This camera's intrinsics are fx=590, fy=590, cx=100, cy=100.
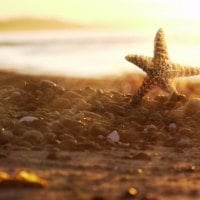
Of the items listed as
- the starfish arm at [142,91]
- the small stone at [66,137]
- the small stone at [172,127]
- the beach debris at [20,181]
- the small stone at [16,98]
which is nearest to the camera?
the beach debris at [20,181]

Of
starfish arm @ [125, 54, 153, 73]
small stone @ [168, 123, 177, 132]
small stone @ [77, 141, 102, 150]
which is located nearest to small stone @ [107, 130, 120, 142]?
small stone @ [77, 141, 102, 150]

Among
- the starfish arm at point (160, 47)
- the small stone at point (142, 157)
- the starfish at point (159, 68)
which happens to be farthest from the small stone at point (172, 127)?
the starfish arm at point (160, 47)

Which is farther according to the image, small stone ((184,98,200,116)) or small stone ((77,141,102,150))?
small stone ((184,98,200,116))

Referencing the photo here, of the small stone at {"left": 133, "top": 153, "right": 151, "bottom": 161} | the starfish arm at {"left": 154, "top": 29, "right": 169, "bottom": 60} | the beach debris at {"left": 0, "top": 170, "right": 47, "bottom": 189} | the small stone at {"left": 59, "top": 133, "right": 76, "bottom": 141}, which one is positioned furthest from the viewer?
the starfish arm at {"left": 154, "top": 29, "right": 169, "bottom": 60}

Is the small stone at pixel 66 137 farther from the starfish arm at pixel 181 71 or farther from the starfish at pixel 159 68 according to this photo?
the starfish arm at pixel 181 71

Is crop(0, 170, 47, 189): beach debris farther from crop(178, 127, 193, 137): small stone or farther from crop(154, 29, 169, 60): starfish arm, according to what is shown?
crop(154, 29, 169, 60): starfish arm

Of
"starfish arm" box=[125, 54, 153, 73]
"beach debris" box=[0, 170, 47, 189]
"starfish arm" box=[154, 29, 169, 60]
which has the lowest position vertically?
"beach debris" box=[0, 170, 47, 189]

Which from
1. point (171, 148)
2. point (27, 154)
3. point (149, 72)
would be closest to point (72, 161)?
point (27, 154)

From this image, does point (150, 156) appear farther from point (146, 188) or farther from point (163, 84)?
point (163, 84)
